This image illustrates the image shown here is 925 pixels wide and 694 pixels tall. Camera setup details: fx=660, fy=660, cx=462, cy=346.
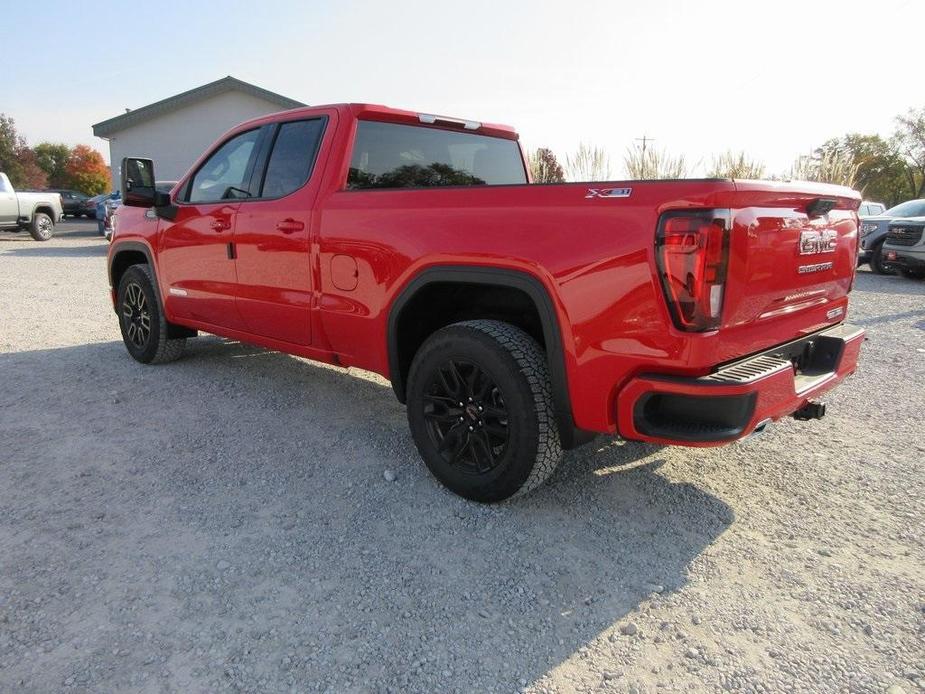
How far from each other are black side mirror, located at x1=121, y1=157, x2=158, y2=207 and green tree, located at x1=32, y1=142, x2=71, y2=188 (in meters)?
67.6

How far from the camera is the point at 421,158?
13.4 feet

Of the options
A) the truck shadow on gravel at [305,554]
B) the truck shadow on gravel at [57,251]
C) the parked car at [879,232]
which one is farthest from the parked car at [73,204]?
the truck shadow on gravel at [305,554]

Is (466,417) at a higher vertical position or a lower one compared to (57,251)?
higher

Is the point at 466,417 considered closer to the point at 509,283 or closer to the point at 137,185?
the point at 509,283

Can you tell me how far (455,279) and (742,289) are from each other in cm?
121

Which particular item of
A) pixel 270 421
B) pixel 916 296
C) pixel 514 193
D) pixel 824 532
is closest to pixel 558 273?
pixel 514 193

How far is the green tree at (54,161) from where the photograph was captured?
61.0 metres

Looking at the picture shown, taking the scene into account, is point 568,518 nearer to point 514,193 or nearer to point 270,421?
point 514,193

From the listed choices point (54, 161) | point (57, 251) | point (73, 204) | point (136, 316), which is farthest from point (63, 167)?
point (136, 316)

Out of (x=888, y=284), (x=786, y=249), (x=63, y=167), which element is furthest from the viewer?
(x=63, y=167)

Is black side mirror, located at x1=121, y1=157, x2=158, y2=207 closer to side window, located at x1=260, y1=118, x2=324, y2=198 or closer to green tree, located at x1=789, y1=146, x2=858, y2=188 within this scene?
side window, located at x1=260, y1=118, x2=324, y2=198

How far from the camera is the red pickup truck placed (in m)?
2.38

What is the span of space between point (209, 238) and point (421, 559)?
2.89 m

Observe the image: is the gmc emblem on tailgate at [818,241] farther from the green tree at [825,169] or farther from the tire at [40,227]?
the tire at [40,227]
